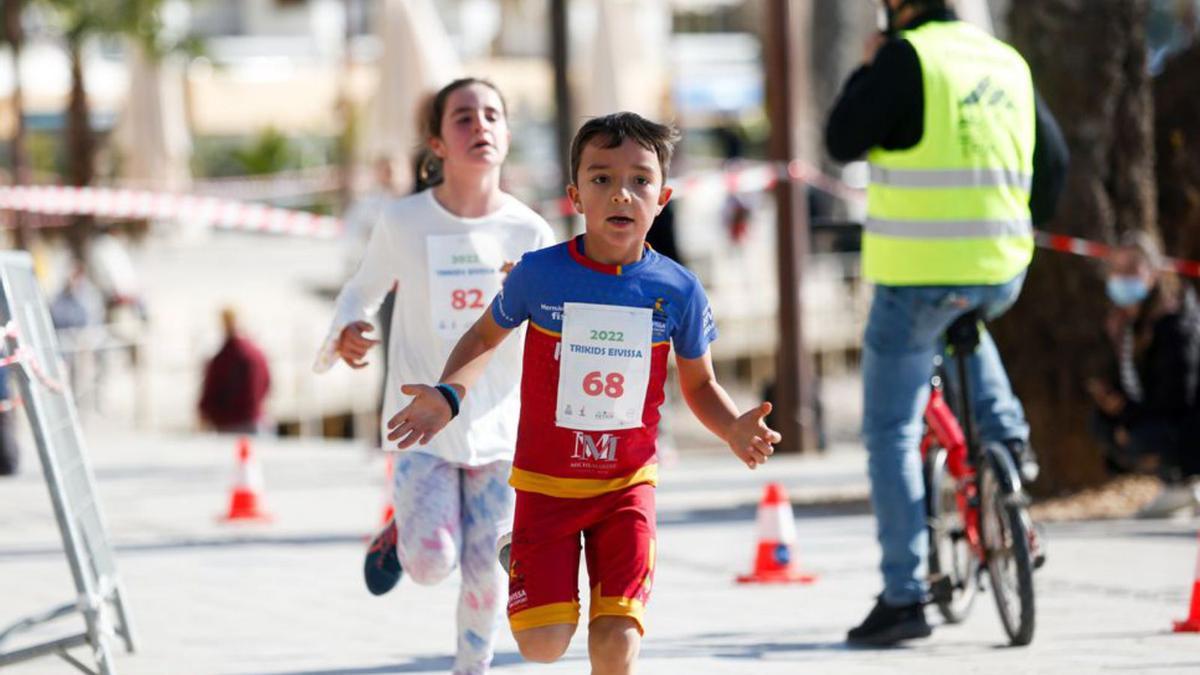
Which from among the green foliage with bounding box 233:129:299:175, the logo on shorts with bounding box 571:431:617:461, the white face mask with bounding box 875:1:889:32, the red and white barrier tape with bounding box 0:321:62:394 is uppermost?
the white face mask with bounding box 875:1:889:32

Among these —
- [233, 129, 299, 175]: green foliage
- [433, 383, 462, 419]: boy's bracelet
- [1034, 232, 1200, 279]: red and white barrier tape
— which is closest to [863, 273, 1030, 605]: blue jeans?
[433, 383, 462, 419]: boy's bracelet

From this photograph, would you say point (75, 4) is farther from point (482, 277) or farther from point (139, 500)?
point (482, 277)

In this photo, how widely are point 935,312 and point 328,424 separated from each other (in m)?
14.9

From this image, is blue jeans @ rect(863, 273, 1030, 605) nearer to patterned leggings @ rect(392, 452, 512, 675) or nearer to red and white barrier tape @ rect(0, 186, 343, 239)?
patterned leggings @ rect(392, 452, 512, 675)

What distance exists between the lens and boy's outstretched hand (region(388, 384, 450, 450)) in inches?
216

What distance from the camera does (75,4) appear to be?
24844 millimetres

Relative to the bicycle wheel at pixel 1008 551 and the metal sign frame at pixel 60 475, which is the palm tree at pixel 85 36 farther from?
the bicycle wheel at pixel 1008 551

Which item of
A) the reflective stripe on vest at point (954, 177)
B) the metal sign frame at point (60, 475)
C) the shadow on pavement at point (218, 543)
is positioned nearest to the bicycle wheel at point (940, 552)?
the reflective stripe on vest at point (954, 177)

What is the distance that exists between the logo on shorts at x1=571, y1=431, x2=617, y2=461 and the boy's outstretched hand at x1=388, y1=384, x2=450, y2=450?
33 centimetres

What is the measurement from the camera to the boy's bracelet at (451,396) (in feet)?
18.3

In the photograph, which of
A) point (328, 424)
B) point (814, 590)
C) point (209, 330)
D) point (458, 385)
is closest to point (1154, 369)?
point (814, 590)

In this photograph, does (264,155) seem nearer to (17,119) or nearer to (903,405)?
(17,119)

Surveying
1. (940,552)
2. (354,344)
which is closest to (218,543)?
(940,552)

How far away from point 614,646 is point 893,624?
211 centimetres
